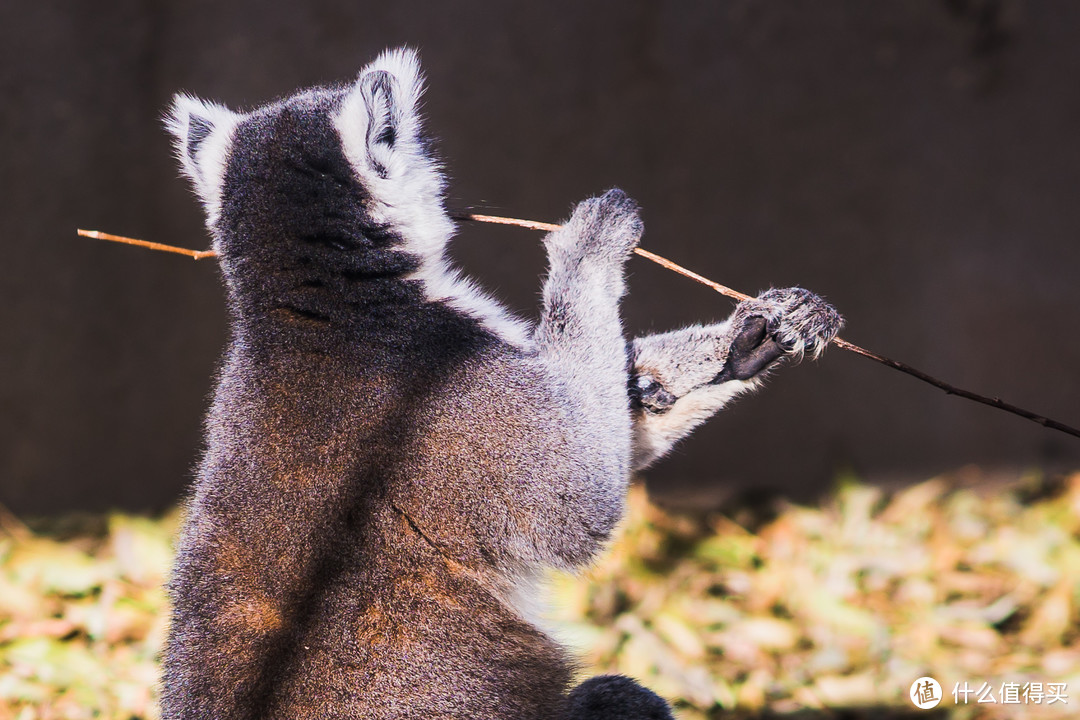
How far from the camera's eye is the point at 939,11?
5.28m

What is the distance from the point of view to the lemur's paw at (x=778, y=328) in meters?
2.69

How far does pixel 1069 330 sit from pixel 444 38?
181 inches

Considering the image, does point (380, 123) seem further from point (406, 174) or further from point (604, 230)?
point (604, 230)

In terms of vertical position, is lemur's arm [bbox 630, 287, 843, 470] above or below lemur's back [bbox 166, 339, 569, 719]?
above

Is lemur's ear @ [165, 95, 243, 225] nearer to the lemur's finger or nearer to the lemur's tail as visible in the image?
the lemur's finger

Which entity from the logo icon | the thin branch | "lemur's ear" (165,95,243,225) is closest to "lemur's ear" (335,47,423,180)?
the thin branch

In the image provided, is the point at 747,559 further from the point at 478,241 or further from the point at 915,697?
→ the point at 478,241

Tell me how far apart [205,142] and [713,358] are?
1923 mm

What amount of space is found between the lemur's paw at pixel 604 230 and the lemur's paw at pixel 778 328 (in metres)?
0.45

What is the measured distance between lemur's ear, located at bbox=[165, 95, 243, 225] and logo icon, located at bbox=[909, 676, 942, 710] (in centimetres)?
393

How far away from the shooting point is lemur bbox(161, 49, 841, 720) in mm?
2318

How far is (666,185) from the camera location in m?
5.55

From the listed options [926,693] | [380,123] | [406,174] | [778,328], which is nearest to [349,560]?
[406,174]

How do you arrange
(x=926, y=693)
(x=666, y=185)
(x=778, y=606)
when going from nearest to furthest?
(x=926, y=693)
(x=778, y=606)
(x=666, y=185)
